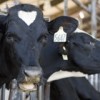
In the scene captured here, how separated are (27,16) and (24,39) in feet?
0.76

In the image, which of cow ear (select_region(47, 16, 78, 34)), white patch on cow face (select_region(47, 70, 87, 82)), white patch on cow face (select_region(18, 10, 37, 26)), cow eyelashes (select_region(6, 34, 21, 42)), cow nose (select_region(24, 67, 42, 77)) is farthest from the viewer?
white patch on cow face (select_region(47, 70, 87, 82))

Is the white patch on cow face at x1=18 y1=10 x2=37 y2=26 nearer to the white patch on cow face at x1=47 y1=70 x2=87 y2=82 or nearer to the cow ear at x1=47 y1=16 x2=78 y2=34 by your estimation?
the cow ear at x1=47 y1=16 x2=78 y2=34

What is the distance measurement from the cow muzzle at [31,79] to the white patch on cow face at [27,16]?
407 millimetres

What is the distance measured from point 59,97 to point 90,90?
342 millimetres

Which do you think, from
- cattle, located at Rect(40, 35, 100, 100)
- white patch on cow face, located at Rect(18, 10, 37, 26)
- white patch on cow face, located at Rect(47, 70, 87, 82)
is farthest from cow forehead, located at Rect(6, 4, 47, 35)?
white patch on cow face, located at Rect(47, 70, 87, 82)

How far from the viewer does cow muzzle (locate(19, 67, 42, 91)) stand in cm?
296

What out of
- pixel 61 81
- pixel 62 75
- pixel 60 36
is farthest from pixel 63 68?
pixel 60 36

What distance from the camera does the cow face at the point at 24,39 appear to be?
3043 millimetres

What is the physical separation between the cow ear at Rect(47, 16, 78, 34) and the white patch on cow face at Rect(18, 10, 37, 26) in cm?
17

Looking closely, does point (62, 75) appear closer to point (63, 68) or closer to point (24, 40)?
point (63, 68)

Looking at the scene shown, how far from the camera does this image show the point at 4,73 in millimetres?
3416

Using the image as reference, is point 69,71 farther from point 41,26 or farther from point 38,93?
point 41,26

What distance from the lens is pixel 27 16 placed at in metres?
3.32

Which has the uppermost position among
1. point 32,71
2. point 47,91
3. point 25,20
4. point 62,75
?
point 25,20
